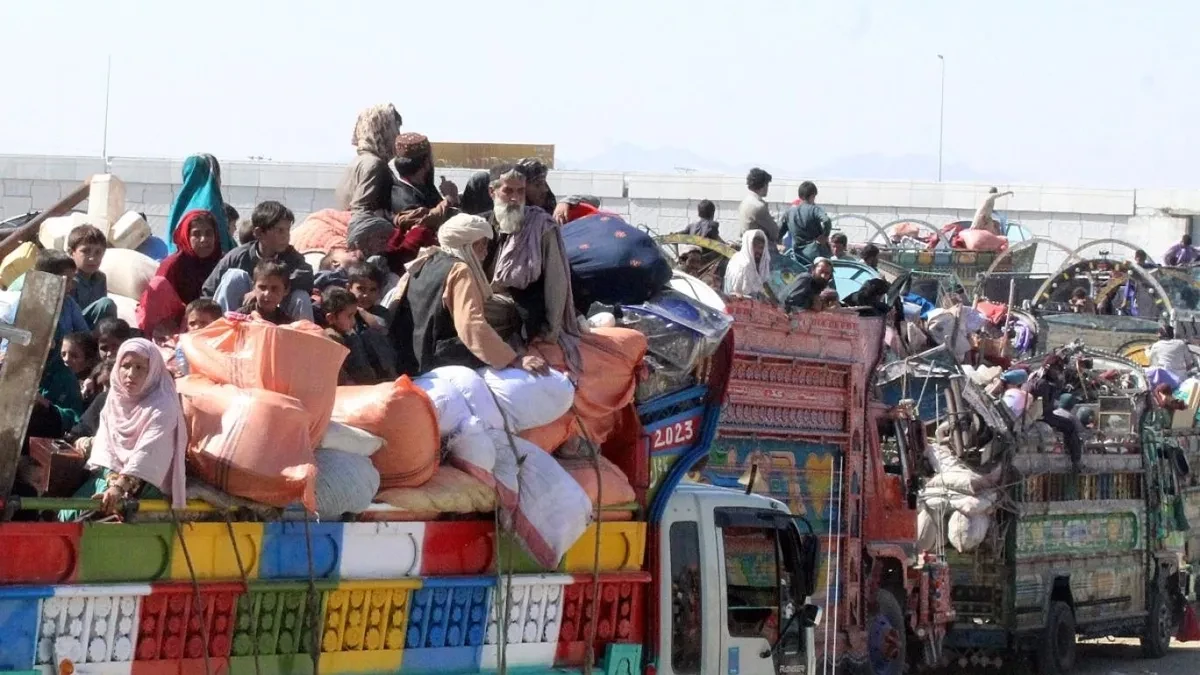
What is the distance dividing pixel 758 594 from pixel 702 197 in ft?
63.5

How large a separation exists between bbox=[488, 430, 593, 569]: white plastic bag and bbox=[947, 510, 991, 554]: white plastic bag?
812cm

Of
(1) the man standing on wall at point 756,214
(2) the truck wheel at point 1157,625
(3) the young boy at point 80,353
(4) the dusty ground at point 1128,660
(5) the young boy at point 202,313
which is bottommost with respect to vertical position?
(4) the dusty ground at point 1128,660

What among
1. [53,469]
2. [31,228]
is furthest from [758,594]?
[31,228]

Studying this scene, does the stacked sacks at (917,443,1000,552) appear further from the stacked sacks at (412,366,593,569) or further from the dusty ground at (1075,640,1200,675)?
the stacked sacks at (412,366,593,569)

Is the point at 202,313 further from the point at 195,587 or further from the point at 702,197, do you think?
the point at 702,197

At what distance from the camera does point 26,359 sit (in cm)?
616

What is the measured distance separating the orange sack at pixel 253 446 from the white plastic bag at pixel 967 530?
9475 millimetres

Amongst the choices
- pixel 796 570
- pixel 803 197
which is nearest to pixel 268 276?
pixel 796 570

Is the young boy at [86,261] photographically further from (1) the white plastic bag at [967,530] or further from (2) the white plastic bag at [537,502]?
(1) the white plastic bag at [967,530]

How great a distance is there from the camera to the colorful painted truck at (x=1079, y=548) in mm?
15648

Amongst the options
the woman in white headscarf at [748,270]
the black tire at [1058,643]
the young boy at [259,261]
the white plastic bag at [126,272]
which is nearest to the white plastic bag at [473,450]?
the young boy at [259,261]

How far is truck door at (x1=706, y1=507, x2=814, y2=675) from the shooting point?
8625mm

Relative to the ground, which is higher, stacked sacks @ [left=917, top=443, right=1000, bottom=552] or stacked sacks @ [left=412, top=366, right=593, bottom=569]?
stacked sacks @ [left=412, top=366, right=593, bottom=569]

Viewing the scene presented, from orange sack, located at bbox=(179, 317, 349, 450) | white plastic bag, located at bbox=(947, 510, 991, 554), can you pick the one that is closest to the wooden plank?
orange sack, located at bbox=(179, 317, 349, 450)
